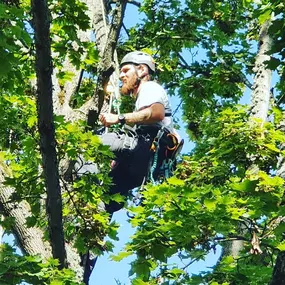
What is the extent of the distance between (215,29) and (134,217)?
4.88 meters

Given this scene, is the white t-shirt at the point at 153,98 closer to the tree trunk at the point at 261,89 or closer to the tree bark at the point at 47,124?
the tree trunk at the point at 261,89

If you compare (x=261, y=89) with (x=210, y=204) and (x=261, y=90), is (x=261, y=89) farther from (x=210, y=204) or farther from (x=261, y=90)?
(x=210, y=204)

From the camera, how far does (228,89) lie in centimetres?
980

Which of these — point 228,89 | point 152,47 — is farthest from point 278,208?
point 152,47

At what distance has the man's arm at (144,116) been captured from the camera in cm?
650

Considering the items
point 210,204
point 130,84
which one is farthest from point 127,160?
point 210,204

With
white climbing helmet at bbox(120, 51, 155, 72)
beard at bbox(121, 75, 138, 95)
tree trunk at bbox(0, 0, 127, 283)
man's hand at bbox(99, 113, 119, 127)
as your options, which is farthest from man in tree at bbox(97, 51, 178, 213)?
tree trunk at bbox(0, 0, 127, 283)

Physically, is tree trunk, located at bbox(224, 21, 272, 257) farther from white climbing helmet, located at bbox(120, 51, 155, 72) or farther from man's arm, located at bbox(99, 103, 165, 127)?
man's arm, located at bbox(99, 103, 165, 127)

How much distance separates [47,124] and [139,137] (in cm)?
237

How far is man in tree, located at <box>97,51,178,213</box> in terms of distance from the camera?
264 inches

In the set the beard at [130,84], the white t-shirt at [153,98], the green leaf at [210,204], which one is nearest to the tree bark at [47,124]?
the green leaf at [210,204]

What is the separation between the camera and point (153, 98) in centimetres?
689

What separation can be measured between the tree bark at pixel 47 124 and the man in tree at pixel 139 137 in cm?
162

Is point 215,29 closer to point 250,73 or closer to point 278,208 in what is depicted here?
point 250,73
